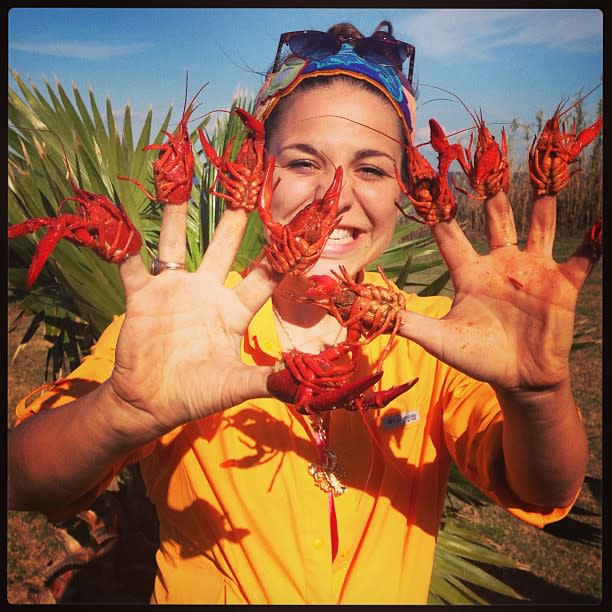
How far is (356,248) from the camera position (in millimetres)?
1188

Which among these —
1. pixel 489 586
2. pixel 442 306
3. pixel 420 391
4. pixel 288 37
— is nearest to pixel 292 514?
pixel 420 391

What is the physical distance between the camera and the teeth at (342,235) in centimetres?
117

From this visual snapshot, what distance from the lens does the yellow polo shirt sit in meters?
1.09

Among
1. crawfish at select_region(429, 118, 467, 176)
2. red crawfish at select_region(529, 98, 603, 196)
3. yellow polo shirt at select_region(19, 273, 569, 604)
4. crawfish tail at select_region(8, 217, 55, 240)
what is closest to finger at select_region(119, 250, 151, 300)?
crawfish tail at select_region(8, 217, 55, 240)

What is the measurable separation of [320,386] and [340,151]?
52 cm

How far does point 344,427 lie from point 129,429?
1.32 feet

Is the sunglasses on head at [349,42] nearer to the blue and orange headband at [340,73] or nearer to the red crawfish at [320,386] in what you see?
the blue and orange headband at [340,73]

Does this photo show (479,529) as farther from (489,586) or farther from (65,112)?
(65,112)

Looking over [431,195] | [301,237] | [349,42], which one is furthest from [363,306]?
[349,42]

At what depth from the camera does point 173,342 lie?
34.3 inches

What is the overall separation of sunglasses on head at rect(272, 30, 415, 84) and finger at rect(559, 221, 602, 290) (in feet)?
1.64

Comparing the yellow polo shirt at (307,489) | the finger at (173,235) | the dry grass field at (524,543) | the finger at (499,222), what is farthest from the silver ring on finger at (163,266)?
the dry grass field at (524,543)

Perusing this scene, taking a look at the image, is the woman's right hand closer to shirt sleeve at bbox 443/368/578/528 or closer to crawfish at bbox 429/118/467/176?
crawfish at bbox 429/118/467/176

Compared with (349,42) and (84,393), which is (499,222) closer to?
(349,42)
